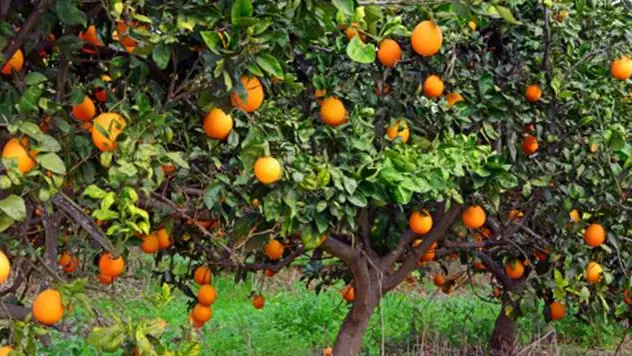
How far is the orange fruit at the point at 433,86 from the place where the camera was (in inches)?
116

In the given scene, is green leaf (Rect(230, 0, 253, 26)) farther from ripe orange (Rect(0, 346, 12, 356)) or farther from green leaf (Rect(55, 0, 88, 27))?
ripe orange (Rect(0, 346, 12, 356))

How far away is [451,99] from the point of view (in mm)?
3133

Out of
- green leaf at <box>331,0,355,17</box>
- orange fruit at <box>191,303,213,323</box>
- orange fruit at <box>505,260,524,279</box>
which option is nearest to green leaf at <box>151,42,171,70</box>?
green leaf at <box>331,0,355,17</box>

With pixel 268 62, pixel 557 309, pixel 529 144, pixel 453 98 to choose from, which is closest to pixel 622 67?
pixel 529 144

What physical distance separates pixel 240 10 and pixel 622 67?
73.1 inches

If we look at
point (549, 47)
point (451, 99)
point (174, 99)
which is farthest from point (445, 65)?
point (174, 99)

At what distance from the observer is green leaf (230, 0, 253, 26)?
170cm

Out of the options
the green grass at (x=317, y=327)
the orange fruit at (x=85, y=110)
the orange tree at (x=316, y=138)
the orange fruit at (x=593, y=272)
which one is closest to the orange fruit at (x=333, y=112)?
the orange tree at (x=316, y=138)

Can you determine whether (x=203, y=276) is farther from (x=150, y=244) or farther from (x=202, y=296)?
(x=150, y=244)

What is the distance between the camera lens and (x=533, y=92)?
3.13 m

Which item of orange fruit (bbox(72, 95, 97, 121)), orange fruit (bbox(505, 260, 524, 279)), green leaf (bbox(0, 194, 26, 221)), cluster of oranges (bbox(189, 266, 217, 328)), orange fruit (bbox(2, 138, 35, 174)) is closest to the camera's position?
green leaf (bbox(0, 194, 26, 221))

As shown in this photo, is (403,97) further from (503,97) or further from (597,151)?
(597,151)

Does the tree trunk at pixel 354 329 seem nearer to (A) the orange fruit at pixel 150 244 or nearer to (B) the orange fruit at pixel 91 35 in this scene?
(A) the orange fruit at pixel 150 244

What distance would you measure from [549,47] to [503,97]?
10.4 inches
